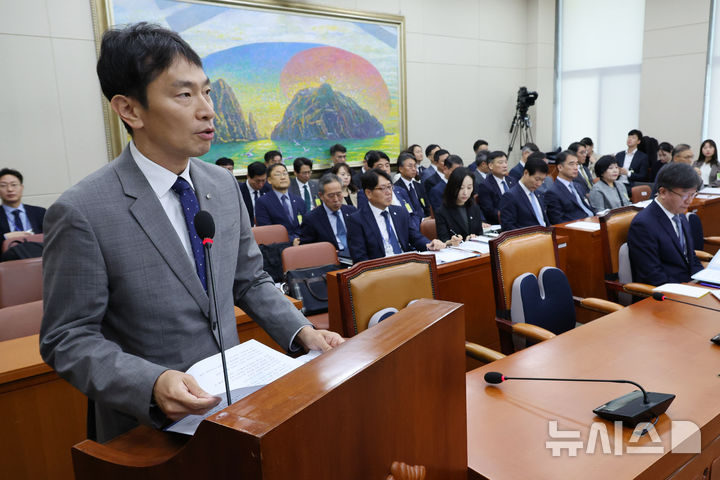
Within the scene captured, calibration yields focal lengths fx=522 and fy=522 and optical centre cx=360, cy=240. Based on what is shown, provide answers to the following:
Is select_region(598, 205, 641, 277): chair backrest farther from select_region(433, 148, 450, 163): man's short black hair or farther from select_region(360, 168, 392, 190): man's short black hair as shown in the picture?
select_region(433, 148, 450, 163): man's short black hair

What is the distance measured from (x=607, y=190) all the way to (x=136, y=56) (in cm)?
532

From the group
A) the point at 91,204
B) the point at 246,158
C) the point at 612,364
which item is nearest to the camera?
the point at 91,204

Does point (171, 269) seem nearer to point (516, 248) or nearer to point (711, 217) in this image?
point (516, 248)

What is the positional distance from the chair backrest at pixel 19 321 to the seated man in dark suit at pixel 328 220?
91.5 inches

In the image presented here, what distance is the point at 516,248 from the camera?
253 centimetres

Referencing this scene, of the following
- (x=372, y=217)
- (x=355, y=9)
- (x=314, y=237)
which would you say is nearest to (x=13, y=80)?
(x=314, y=237)

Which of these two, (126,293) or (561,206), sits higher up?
(126,293)

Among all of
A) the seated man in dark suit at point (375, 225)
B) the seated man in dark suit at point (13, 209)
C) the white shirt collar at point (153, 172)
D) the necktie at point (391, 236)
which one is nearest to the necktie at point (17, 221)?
the seated man in dark suit at point (13, 209)

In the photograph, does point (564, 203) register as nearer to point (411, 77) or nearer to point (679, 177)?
point (679, 177)

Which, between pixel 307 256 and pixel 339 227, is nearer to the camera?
pixel 307 256

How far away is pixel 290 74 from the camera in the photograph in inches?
271

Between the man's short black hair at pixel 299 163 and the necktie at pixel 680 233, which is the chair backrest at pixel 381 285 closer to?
the necktie at pixel 680 233

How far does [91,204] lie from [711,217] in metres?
5.97

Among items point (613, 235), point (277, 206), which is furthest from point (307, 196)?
point (613, 235)
